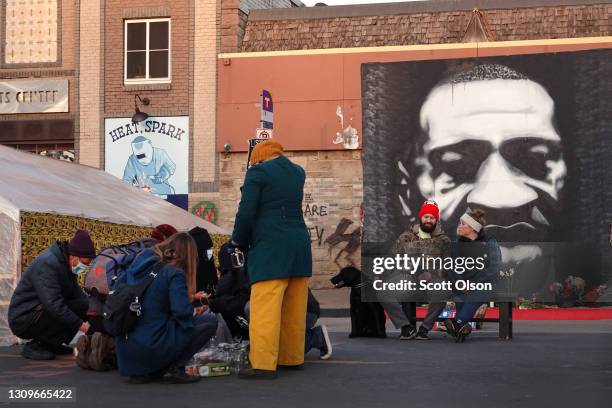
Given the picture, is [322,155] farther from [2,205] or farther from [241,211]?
[241,211]

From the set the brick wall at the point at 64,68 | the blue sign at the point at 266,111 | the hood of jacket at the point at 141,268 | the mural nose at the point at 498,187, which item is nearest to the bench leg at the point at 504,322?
the mural nose at the point at 498,187

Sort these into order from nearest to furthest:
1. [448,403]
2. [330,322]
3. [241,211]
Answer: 1. [448,403]
2. [241,211]
3. [330,322]

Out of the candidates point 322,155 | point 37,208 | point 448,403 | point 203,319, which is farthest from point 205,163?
point 448,403

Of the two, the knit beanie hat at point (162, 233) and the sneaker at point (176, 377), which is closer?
the sneaker at point (176, 377)

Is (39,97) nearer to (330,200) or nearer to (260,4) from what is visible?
(260,4)

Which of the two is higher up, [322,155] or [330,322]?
[322,155]

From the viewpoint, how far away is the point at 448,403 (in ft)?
24.9

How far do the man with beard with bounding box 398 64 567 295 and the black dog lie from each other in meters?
1.32

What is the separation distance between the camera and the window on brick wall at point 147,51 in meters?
30.0

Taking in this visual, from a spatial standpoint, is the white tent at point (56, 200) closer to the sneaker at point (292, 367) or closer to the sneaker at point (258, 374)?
the sneaker at point (292, 367)

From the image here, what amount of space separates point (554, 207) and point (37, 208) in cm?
594

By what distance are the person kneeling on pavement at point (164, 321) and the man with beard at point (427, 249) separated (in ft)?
15.8

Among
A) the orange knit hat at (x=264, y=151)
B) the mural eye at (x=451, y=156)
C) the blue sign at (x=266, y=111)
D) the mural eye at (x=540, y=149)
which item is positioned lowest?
the orange knit hat at (x=264, y=151)

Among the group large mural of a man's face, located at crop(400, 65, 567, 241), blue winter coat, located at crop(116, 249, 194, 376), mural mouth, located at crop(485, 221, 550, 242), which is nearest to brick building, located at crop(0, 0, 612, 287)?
large mural of a man's face, located at crop(400, 65, 567, 241)
